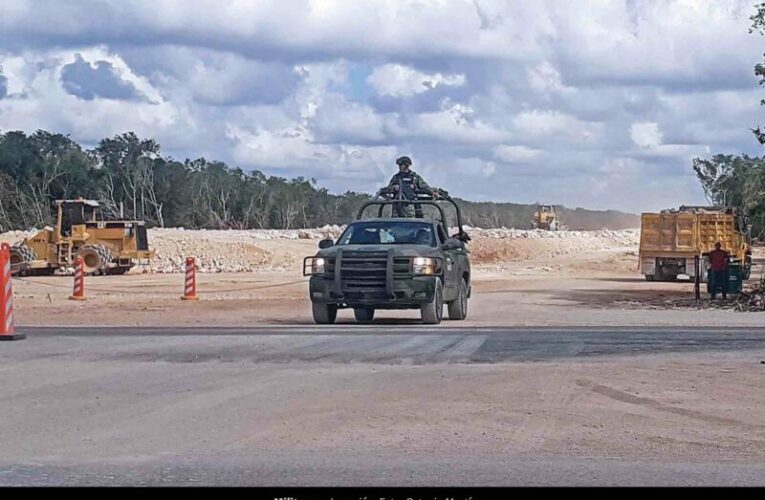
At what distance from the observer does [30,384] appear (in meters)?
13.8

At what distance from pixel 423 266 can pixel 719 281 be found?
1375 cm

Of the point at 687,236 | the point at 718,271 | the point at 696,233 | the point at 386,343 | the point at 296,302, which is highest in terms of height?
the point at 696,233

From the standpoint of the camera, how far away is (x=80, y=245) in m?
49.0

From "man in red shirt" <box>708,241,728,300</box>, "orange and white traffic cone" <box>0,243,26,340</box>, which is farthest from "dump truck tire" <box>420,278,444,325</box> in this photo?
"man in red shirt" <box>708,241,728,300</box>

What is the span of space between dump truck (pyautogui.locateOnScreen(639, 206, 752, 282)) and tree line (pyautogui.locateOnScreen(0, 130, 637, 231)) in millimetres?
34090

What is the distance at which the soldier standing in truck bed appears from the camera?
26250 millimetres

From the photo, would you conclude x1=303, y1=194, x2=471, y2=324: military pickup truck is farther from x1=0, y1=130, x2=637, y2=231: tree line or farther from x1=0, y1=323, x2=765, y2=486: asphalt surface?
x1=0, y1=130, x2=637, y2=231: tree line

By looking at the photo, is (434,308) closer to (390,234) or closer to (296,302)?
(390,234)

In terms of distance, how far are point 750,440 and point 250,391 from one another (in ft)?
17.2

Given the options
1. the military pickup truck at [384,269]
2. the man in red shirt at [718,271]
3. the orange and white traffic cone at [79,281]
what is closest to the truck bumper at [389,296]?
the military pickup truck at [384,269]

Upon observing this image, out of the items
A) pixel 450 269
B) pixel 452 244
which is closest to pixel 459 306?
pixel 450 269

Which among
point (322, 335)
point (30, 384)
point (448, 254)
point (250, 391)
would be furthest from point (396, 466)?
point (448, 254)

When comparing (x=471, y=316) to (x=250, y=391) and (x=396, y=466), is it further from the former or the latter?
(x=396, y=466)

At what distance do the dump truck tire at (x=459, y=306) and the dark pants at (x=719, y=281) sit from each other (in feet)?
34.8
